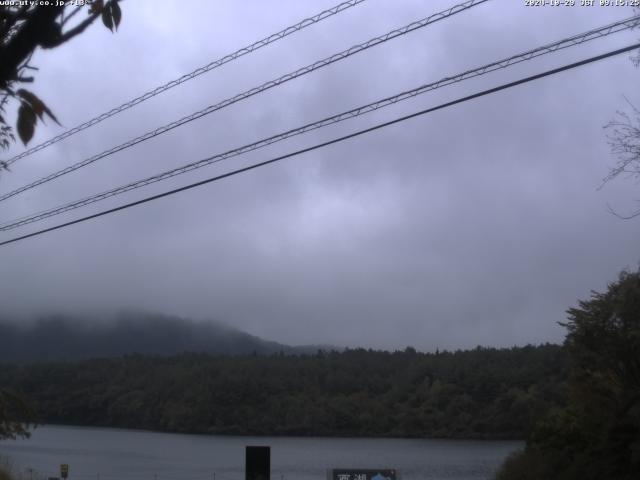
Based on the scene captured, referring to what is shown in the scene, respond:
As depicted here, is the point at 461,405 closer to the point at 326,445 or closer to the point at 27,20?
the point at 326,445

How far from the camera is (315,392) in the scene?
64125 mm

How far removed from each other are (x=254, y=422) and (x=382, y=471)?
151ft

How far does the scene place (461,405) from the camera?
165ft

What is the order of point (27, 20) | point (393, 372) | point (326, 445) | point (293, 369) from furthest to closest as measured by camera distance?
point (293, 369) → point (393, 372) → point (326, 445) → point (27, 20)

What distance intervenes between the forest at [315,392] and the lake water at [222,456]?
173 cm

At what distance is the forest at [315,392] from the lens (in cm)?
4353

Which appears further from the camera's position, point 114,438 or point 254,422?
point 254,422

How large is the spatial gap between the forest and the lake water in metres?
1.73

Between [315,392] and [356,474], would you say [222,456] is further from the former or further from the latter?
[356,474]

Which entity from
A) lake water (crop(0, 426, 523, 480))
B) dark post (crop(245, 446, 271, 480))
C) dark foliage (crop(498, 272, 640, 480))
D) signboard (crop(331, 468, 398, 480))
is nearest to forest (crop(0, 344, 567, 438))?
lake water (crop(0, 426, 523, 480))

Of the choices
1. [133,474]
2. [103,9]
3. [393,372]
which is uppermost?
A: [393,372]

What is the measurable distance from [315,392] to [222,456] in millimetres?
16714

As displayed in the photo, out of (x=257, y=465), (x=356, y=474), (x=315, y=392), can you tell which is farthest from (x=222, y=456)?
(x=356, y=474)

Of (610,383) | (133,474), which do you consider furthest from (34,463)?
(610,383)
